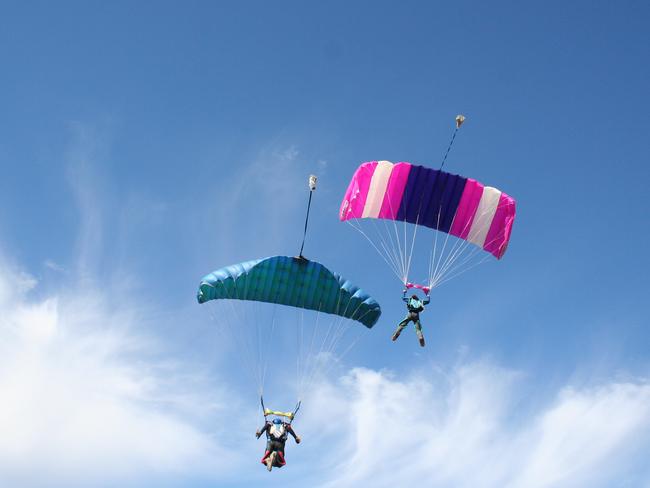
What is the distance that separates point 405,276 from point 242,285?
461 cm

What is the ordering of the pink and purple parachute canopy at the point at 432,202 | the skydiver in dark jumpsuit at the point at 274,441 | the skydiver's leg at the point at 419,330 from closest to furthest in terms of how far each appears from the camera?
the skydiver in dark jumpsuit at the point at 274,441
the skydiver's leg at the point at 419,330
the pink and purple parachute canopy at the point at 432,202

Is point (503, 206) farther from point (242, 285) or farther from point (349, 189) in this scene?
point (242, 285)

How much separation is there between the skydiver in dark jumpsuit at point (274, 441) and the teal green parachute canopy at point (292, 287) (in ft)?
11.6

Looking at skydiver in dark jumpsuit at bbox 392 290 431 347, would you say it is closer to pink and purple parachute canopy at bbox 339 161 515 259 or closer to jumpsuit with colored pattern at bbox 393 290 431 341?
jumpsuit with colored pattern at bbox 393 290 431 341

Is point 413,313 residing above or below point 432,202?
below

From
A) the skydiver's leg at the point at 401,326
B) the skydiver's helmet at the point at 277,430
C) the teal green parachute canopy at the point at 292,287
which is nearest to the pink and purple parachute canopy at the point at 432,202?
the teal green parachute canopy at the point at 292,287

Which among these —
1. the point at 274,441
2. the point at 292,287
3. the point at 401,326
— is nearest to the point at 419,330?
the point at 401,326

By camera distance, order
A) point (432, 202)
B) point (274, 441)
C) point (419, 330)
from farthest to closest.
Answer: point (432, 202)
point (419, 330)
point (274, 441)

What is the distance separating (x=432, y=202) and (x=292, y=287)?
16.4ft

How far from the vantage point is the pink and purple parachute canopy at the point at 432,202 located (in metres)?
19.1

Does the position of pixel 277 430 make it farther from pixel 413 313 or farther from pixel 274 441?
pixel 413 313

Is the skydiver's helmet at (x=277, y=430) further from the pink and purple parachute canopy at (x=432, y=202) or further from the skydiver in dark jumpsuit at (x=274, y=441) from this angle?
the pink and purple parachute canopy at (x=432, y=202)

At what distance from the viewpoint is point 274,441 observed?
53.3 feet

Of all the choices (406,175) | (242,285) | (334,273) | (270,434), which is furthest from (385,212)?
(270,434)
